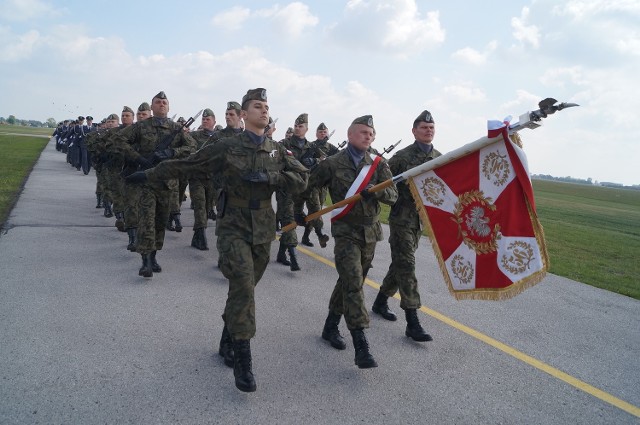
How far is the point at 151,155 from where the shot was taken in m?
6.46

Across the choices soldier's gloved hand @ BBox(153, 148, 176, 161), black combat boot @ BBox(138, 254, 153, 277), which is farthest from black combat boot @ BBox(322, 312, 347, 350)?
soldier's gloved hand @ BBox(153, 148, 176, 161)

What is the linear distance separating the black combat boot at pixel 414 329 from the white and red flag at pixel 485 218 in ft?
2.53

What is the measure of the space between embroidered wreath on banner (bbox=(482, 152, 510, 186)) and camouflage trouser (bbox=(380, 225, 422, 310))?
47.7 inches

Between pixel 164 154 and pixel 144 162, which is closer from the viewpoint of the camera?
pixel 164 154

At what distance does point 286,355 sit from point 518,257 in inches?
84.0

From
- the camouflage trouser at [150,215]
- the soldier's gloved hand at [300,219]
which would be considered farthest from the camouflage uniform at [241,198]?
the camouflage trouser at [150,215]

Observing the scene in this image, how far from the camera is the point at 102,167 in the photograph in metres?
10.5

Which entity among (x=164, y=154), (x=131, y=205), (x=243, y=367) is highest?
(x=164, y=154)

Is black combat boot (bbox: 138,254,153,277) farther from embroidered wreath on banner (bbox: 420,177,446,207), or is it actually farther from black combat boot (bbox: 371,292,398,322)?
embroidered wreath on banner (bbox: 420,177,446,207)

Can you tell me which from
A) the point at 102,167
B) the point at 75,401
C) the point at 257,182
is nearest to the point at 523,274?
the point at 257,182

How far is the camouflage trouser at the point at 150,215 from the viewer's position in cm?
602

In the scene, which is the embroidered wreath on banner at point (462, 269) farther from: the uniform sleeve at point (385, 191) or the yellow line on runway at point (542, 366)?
the yellow line on runway at point (542, 366)

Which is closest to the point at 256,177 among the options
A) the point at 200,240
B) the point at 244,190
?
the point at 244,190

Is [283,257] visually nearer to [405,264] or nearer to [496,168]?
[405,264]
